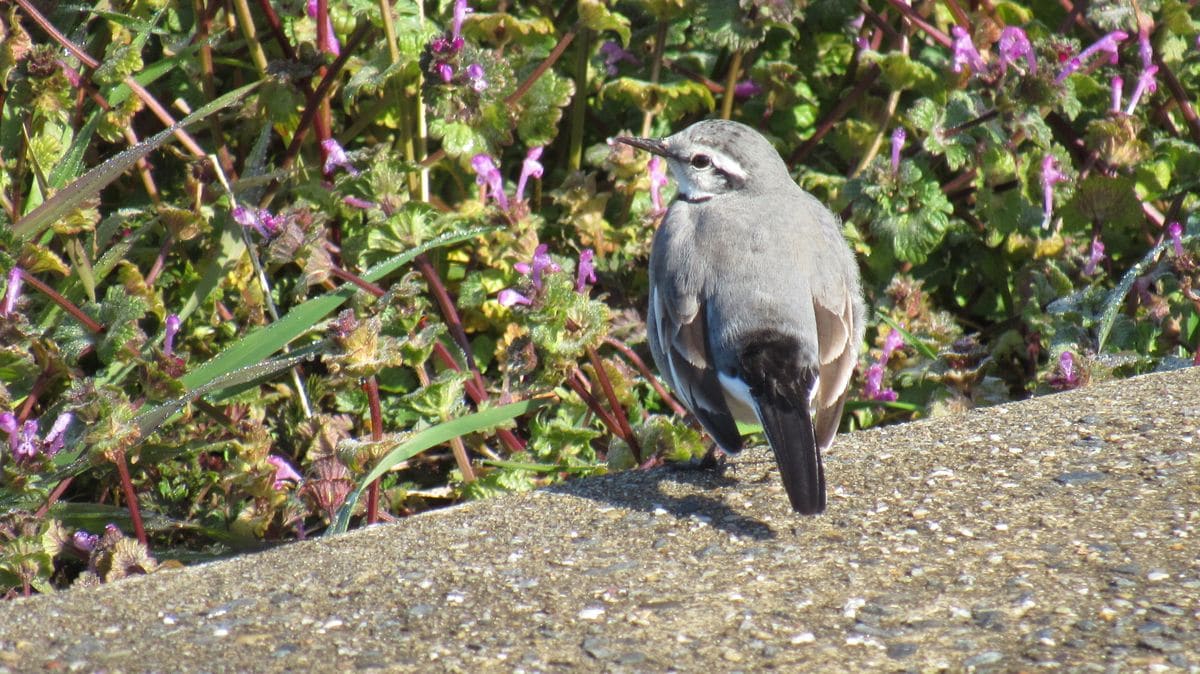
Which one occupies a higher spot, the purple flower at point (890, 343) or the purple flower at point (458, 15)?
the purple flower at point (458, 15)

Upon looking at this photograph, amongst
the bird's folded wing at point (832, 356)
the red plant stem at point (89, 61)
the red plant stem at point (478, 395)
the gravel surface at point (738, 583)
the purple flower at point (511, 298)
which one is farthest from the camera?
the red plant stem at point (478, 395)

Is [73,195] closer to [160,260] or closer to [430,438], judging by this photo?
[160,260]

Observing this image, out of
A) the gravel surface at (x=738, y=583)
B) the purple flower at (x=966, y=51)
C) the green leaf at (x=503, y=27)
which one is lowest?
the gravel surface at (x=738, y=583)

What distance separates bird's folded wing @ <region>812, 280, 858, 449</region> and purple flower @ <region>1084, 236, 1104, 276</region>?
153cm

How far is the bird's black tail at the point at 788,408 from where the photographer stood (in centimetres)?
380

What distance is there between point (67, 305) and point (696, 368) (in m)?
2.05

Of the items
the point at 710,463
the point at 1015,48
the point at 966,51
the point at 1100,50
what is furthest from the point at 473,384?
the point at 1100,50

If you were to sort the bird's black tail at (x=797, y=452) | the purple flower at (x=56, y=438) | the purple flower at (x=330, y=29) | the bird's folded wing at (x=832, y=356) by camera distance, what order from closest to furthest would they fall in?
the bird's black tail at (x=797, y=452)
the bird's folded wing at (x=832, y=356)
the purple flower at (x=56, y=438)
the purple flower at (x=330, y=29)

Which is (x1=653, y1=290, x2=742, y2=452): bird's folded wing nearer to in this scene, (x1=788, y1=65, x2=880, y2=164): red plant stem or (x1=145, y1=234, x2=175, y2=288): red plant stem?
(x1=788, y1=65, x2=880, y2=164): red plant stem

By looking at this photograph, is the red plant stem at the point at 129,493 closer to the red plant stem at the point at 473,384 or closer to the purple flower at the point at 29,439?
the purple flower at the point at 29,439

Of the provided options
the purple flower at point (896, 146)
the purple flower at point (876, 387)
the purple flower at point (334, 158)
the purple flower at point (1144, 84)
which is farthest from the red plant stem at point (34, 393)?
the purple flower at point (1144, 84)

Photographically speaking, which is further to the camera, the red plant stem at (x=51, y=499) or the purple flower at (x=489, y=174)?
the purple flower at (x=489, y=174)

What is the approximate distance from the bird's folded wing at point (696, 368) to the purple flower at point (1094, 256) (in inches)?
81.8

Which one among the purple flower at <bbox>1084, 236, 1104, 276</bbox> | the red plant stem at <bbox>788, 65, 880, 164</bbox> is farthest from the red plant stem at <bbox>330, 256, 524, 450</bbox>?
the purple flower at <bbox>1084, 236, 1104, 276</bbox>
